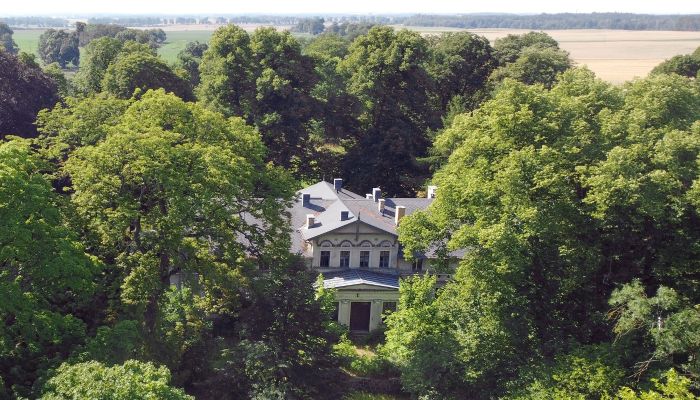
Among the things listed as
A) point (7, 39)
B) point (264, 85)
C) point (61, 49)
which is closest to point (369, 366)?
point (264, 85)

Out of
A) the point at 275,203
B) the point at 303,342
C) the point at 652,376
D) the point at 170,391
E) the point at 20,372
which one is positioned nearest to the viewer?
the point at 170,391

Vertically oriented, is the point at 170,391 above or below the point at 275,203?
below

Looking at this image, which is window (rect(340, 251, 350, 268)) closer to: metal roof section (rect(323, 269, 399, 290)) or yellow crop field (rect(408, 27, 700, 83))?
metal roof section (rect(323, 269, 399, 290))

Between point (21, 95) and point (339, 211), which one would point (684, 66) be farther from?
point (21, 95)

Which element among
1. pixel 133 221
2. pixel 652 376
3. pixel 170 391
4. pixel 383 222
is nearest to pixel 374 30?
pixel 383 222

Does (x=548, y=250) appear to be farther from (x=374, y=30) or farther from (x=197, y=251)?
(x=374, y=30)
